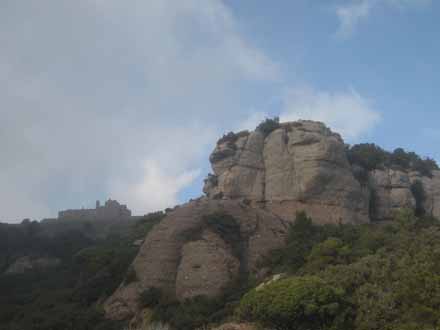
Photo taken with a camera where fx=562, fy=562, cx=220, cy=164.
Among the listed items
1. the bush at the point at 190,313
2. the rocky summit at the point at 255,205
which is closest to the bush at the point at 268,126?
the rocky summit at the point at 255,205

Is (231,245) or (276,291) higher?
(231,245)

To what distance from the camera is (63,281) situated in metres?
43.8

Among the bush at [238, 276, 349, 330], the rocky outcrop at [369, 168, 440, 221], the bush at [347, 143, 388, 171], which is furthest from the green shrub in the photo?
the bush at [347, 143, 388, 171]

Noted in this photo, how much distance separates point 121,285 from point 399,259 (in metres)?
16.9

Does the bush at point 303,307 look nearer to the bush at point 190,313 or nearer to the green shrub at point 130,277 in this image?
the bush at point 190,313

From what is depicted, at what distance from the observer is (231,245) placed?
38344 millimetres

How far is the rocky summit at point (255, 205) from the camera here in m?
34.8

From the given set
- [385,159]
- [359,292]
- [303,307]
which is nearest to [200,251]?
[359,292]

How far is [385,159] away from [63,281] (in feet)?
101

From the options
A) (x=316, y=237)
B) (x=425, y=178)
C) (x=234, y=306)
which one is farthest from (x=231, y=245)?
(x=425, y=178)

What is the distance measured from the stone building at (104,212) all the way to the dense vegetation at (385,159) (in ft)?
149

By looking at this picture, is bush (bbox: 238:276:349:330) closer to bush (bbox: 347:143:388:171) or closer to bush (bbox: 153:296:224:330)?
bush (bbox: 153:296:224:330)

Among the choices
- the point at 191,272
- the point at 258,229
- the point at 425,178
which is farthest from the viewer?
the point at 425,178

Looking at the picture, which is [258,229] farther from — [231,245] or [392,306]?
[392,306]
